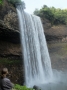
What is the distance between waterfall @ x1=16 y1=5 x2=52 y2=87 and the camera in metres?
18.6

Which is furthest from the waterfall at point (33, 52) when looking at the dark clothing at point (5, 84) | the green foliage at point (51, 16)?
the dark clothing at point (5, 84)

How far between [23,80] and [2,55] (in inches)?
114

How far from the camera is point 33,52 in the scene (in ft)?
63.5

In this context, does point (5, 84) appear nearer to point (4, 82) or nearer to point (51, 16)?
point (4, 82)

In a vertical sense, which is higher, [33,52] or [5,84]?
[33,52]

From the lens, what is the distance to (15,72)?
18.5 metres

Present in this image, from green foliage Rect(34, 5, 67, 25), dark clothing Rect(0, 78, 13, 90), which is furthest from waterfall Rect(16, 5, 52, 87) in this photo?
dark clothing Rect(0, 78, 13, 90)

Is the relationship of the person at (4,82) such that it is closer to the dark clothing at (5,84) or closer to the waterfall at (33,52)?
the dark clothing at (5,84)

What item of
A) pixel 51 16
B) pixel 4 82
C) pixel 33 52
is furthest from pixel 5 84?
pixel 51 16

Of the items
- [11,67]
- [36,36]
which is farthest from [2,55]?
[36,36]

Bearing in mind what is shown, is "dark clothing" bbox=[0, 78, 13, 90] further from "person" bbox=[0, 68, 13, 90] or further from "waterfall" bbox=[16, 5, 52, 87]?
"waterfall" bbox=[16, 5, 52, 87]

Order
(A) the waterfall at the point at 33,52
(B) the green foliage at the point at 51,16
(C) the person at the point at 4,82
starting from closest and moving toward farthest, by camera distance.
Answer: (C) the person at the point at 4,82 < (A) the waterfall at the point at 33,52 < (B) the green foliage at the point at 51,16

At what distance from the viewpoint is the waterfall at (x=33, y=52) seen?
61.2 feet

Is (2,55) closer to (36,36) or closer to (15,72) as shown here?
(15,72)
